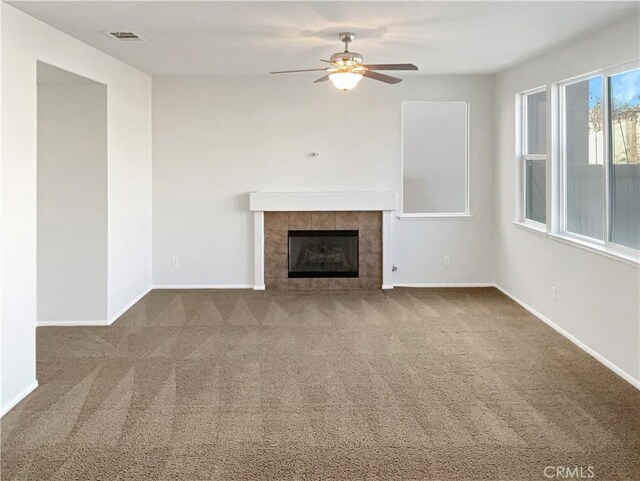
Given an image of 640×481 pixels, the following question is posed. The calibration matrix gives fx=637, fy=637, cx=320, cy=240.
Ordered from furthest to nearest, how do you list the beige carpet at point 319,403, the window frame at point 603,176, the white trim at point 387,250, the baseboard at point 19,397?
the white trim at point 387,250
the window frame at point 603,176
the baseboard at point 19,397
the beige carpet at point 319,403

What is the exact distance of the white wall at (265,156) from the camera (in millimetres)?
7645

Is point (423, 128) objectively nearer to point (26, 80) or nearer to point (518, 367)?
point (518, 367)

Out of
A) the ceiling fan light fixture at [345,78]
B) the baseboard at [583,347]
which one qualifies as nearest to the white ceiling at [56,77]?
the ceiling fan light fixture at [345,78]

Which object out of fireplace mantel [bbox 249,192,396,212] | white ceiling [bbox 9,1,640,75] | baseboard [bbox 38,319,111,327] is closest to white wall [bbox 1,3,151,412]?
white ceiling [bbox 9,1,640,75]

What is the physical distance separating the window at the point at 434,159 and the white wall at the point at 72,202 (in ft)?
11.9

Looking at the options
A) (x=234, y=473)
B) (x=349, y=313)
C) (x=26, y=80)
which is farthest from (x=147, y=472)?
(x=349, y=313)

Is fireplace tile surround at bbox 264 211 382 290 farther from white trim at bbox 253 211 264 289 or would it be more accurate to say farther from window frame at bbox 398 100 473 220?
window frame at bbox 398 100 473 220

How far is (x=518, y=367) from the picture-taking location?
4.68m

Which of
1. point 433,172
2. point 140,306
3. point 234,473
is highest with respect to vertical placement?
point 433,172

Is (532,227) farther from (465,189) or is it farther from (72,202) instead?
(72,202)

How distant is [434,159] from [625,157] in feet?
10.9

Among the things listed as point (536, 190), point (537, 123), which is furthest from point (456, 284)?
point (537, 123)

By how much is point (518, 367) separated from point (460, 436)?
1390 mm

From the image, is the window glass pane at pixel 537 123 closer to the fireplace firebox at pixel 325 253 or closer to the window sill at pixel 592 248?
the window sill at pixel 592 248
